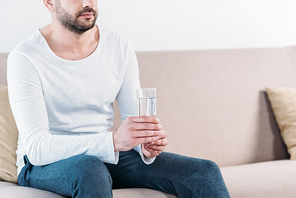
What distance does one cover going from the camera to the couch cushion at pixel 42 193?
104 cm

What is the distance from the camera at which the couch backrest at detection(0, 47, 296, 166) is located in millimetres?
1720

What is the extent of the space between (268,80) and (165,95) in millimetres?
637

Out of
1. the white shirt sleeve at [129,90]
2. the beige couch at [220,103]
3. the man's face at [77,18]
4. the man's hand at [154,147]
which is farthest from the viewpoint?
the beige couch at [220,103]

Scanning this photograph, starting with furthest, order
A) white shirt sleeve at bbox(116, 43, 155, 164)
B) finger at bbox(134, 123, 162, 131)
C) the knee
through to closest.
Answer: white shirt sleeve at bbox(116, 43, 155, 164), finger at bbox(134, 123, 162, 131), the knee

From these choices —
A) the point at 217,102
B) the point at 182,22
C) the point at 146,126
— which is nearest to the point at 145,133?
the point at 146,126

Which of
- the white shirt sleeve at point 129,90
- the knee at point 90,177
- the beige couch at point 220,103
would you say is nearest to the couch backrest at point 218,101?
the beige couch at point 220,103

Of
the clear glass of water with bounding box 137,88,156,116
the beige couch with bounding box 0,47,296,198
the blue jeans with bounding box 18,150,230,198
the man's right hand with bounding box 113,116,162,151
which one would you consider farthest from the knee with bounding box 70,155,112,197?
the beige couch with bounding box 0,47,296,198

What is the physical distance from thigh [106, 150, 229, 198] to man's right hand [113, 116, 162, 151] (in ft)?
0.59

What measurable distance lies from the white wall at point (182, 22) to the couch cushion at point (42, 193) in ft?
3.04

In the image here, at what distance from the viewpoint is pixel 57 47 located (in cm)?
131

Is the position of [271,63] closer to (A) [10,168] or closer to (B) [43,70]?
(B) [43,70]

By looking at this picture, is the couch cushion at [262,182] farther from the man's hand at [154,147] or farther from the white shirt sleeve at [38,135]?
the white shirt sleeve at [38,135]

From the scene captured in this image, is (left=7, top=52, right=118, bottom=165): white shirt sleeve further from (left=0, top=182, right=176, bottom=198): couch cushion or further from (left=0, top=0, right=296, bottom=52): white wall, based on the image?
(left=0, top=0, right=296, bottom=52): white wall

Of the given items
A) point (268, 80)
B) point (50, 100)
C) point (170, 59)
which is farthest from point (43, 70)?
point (268, 80)
